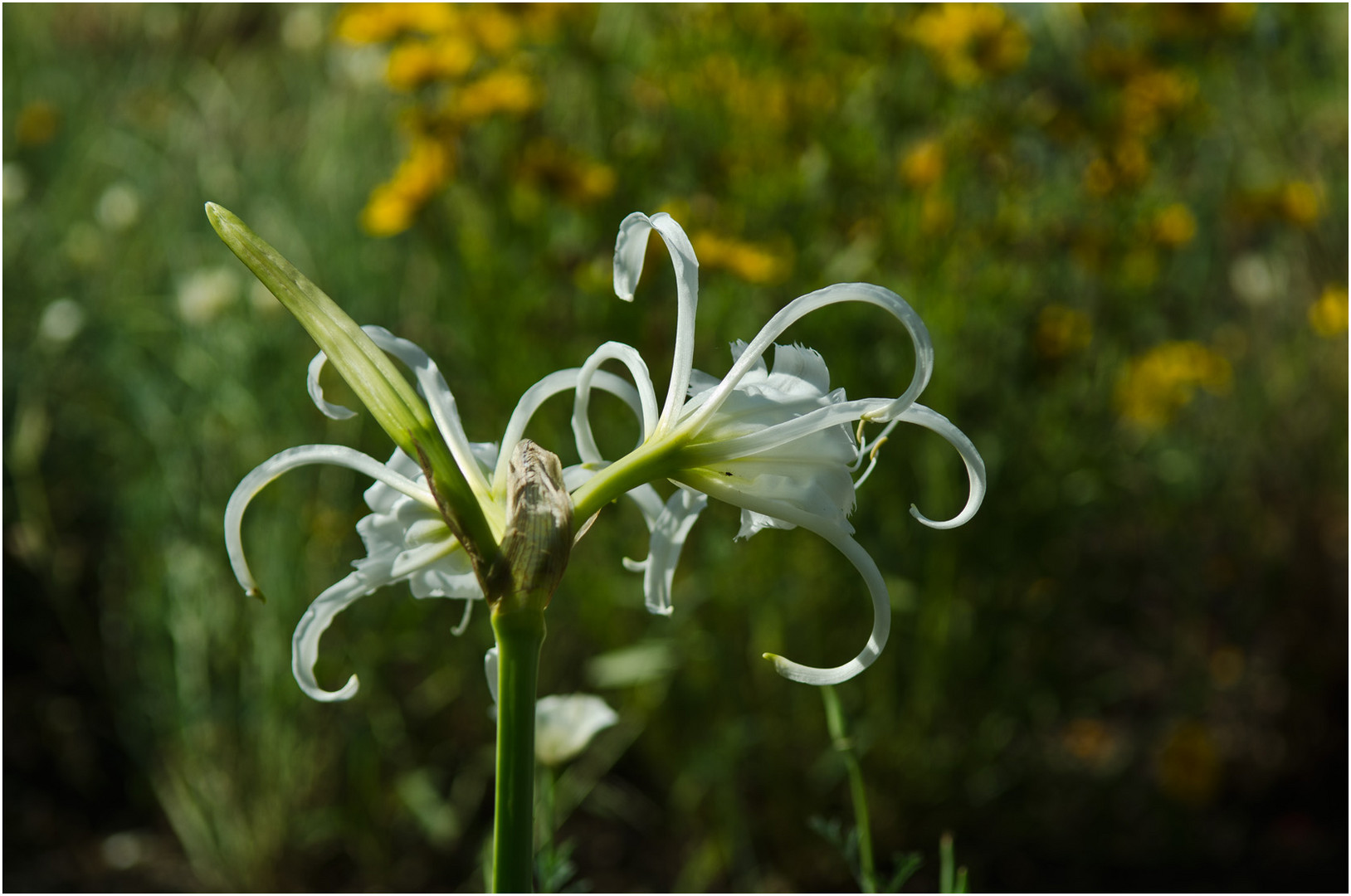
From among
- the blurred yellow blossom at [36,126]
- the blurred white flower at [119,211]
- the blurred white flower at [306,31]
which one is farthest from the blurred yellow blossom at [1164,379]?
the blurred yellow blossom at [36,126]

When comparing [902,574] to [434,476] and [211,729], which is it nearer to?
[211,729]

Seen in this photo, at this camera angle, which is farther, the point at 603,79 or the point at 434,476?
the point at 603,79

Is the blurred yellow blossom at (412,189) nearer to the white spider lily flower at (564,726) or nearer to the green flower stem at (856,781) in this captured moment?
the white spider lily flower at (564,726)

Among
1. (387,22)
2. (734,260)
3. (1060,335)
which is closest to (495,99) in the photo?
(387,22)

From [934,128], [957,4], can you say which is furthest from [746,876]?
[957,4]

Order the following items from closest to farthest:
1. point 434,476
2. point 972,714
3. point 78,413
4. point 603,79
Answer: point 434,476 → point 972,714 → point 603,79 → point 78,413

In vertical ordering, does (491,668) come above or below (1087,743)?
above

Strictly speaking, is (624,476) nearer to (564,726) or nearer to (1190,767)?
(564,726)
